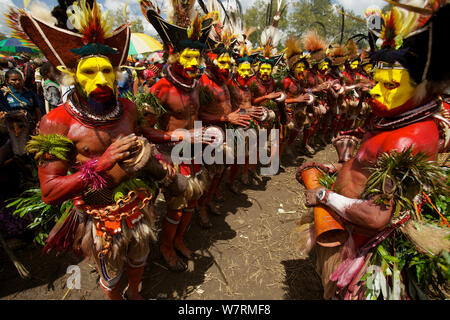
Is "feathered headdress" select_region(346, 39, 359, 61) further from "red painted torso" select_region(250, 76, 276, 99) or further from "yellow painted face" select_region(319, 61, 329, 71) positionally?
"red painted torso" select_region(250, 76, 276, 99)

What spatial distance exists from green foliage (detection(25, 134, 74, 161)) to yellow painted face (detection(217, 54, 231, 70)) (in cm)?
273

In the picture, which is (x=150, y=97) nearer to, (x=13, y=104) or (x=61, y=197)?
(x=61, y=197)

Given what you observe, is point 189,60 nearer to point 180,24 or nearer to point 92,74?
point 180,24

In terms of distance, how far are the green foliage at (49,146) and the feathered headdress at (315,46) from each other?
8076 millimetres

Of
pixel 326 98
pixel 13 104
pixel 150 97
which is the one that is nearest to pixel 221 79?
pixel 150 97

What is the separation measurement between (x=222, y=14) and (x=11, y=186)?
5.09 meters

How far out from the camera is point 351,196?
1833 mm

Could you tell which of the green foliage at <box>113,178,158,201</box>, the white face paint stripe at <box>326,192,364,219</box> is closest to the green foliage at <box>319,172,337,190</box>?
the white face paint stripe at <box>326,192,364,219</box>

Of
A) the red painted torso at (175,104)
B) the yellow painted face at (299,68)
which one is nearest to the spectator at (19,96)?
the red painted torso at (175,104)

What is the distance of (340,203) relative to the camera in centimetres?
170

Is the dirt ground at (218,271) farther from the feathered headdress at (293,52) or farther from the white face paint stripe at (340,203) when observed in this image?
the feathered headdress at (293,52)

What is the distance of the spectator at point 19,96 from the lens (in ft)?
13.0

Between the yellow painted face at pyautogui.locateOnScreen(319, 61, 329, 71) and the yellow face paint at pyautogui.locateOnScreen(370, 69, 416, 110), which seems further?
the yellow painted face at pyautogui.locateOnScreen(319, 61, 329, 71)

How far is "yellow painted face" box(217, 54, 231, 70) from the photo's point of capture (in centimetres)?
364
